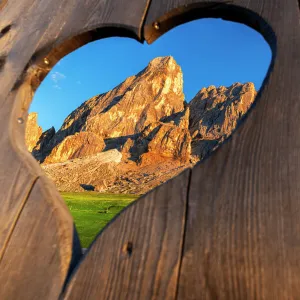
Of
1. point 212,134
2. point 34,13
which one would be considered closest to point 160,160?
point 212,134

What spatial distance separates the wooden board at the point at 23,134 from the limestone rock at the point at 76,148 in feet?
122

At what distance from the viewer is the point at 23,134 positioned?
32.5 inches

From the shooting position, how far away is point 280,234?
501 millimetres

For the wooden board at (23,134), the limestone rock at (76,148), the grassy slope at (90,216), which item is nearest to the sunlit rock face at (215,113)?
the limestone rock at (76,148)

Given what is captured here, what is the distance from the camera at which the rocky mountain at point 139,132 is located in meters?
30.2

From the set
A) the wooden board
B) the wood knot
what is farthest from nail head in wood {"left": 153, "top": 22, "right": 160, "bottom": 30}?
the wood knot

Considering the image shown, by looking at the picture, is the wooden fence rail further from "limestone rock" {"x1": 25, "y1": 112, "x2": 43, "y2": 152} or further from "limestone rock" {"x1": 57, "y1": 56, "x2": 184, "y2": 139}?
"limestone rock" {"x1": 25, "y1": 112, "x2": 43, "y2": 152}

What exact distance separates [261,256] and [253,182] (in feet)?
0.44

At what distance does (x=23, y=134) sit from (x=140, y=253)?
503 millimetres

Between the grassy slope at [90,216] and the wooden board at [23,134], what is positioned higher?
the wooden board at [23,134]

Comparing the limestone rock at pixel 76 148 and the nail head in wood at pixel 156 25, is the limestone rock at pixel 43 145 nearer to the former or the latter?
the limestone rock at pixel 76 148

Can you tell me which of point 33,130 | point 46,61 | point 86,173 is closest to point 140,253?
point 46,61

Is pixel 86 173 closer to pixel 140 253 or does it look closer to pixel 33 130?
pixel 33 130

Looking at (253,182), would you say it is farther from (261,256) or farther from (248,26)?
(248,26)
